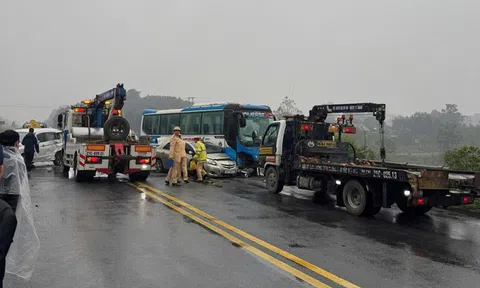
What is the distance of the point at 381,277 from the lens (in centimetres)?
515

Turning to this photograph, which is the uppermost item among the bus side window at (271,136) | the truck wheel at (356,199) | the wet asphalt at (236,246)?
the bus side window at (271,136)

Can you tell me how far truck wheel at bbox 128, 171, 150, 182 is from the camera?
15.1 m

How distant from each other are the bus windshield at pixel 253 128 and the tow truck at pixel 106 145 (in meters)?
5.39

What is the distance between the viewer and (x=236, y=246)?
21.0 ft

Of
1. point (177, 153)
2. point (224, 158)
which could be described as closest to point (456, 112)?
point (224, 158)

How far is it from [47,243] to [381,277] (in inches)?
183

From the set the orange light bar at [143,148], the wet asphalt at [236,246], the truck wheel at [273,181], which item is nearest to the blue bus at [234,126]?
the orange light bar at [143,148]

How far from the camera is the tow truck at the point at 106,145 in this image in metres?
14.2

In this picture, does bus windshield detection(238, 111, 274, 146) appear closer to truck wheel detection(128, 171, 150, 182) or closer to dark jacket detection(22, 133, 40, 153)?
truck wheel detection(128, 171, 150, 182)

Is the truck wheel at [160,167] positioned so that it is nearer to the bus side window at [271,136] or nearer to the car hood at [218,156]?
the car hood at [218,156]

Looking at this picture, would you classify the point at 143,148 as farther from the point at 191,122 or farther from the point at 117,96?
the point at 191,122

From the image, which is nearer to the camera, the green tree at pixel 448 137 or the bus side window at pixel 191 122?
the bus side window at pixel 191 122

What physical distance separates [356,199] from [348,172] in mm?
626

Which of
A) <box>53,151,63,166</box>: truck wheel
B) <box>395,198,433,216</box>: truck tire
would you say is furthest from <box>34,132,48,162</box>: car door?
<box>395,198,433,216</box>: truck tire
